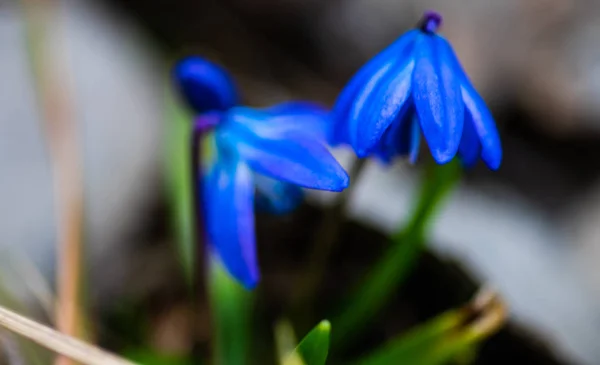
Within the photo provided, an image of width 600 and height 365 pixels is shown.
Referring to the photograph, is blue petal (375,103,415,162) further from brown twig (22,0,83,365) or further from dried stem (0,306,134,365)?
brown twig (22,0,83,365)

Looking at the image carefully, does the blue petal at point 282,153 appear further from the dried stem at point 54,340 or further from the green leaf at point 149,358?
the green leaf at point 149,358

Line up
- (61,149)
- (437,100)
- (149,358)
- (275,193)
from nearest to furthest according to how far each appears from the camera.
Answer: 1. (437,100)
2. (275,193)
3. (149,358)
4. (61,149)

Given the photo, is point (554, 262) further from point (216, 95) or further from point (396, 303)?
point (216, 95)

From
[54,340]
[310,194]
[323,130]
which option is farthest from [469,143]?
[310,194]

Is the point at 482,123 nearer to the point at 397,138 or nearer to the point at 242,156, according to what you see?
the point at 397,138

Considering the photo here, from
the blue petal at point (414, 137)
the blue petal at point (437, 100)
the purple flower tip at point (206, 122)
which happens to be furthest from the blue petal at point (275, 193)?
the blue petal at point (437, 100)

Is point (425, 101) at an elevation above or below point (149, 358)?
above
